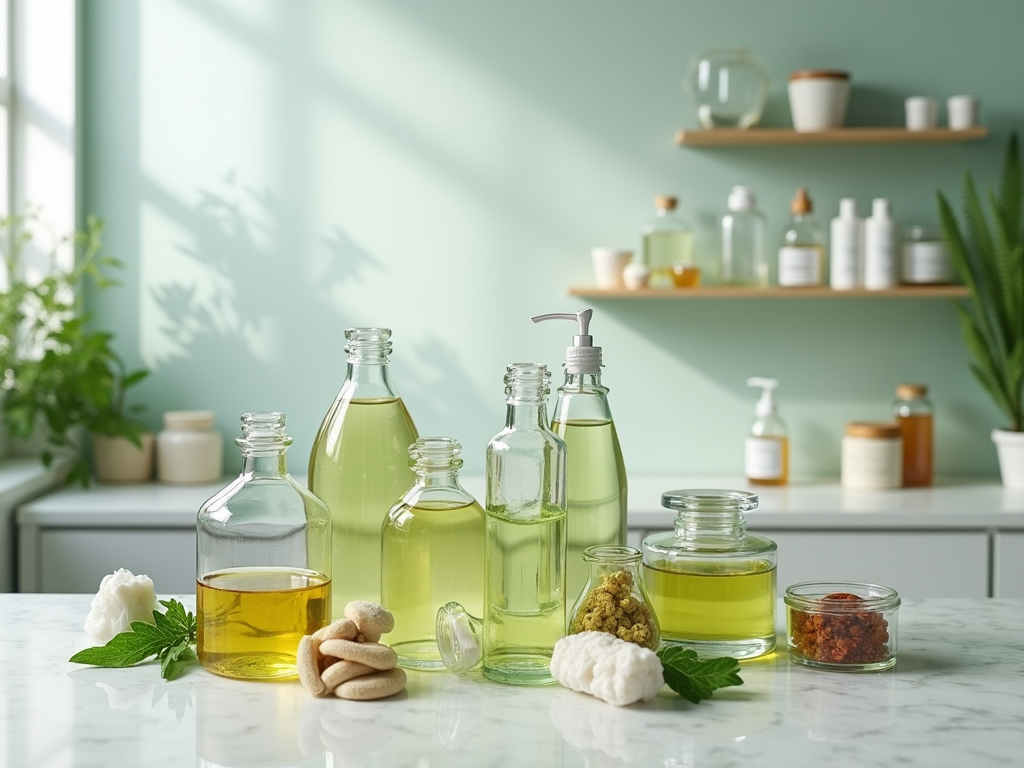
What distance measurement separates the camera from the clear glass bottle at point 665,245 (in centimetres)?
315

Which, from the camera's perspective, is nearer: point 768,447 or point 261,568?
point 261,568

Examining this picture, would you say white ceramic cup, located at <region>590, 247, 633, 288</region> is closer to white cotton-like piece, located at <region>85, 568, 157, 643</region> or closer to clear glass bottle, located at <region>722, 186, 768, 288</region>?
clear glass bottle, located at <region>722, 186, 768, 288</region>

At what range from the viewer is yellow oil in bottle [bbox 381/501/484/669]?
1080 millimetres

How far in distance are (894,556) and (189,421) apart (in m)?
1.81

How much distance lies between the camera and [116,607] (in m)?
1.19

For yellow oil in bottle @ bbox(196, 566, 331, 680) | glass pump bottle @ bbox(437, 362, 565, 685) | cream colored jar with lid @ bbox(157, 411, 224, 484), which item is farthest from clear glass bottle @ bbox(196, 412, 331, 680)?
cream colored jar with lid @ bbox(157, 411, 224, 484)

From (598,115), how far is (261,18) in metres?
0.96

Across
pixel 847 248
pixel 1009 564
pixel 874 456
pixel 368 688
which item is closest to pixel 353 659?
pixel 368 688

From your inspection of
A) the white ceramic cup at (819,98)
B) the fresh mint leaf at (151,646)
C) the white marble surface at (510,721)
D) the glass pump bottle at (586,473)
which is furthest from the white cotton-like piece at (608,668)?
the white ceramic cup at (819,98)

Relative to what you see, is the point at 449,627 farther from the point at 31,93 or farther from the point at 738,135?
the point at 31,93

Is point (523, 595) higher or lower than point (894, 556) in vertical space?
higher

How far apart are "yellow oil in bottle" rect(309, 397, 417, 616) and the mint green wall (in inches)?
81.3

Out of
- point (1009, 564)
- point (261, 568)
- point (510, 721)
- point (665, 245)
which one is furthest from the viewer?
point (665, 245)

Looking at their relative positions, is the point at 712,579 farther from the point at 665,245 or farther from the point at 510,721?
the point at 665,245
